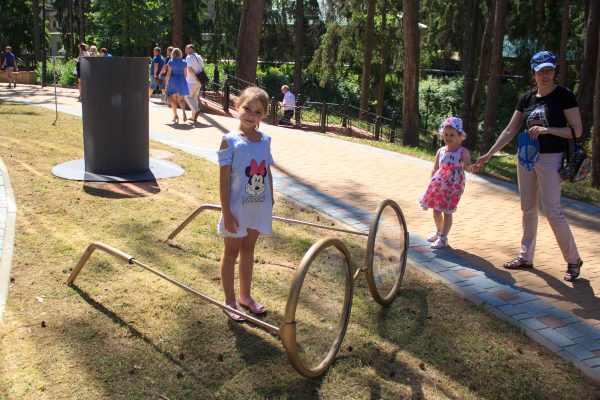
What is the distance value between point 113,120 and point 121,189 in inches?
42.2

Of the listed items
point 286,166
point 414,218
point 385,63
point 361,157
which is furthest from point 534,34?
point 414,218

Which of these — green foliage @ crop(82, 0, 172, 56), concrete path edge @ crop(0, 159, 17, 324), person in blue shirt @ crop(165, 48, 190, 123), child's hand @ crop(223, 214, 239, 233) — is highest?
green foliage @ crop(82, 0, 172, 56)

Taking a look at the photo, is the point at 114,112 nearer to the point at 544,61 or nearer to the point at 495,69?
the point at 544,61

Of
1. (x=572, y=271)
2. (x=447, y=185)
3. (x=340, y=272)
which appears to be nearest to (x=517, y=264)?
(x=572, y=271)

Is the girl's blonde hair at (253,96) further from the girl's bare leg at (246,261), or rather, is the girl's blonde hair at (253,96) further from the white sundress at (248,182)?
the girl's bare leg at (246,261)

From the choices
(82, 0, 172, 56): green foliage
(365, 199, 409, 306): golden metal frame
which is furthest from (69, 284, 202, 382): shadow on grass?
(82, 0, 172, 56): green foliage

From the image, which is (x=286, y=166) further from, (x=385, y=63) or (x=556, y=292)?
(x=385, y=63)

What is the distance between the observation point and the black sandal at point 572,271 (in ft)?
17.5

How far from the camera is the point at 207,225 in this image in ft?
21.3

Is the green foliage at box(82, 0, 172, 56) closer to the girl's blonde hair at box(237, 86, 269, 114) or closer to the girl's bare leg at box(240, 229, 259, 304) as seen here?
the girl's blonde hair at box(237, 86, 269, 114)

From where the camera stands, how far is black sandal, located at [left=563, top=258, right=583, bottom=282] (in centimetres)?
533

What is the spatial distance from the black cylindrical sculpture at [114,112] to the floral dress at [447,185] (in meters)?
4.36

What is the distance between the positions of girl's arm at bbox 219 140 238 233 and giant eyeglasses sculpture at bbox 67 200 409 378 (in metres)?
0.50

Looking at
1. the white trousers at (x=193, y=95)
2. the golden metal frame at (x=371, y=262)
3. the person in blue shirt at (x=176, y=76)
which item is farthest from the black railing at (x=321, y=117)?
the golden metal frame at (x=371, y=262)
